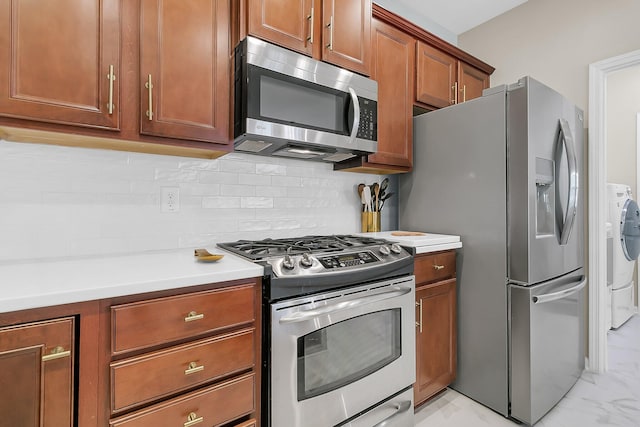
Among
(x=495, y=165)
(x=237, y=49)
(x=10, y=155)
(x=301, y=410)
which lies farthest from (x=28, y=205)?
(x=495, y=165)

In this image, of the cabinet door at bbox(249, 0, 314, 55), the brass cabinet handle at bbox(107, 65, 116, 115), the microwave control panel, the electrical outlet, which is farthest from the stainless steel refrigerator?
the brass cabinet handle at bbox(107, 65, 116, 115)

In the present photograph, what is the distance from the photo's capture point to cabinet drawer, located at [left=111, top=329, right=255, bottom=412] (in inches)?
38.0

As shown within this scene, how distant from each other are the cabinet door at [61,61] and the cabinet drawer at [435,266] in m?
1.61

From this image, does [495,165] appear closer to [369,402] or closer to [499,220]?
[499,220]

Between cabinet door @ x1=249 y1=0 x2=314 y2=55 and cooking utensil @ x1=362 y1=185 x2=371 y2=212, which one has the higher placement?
cabinet door @ x1=249 y1=0 x2=314 y2=55

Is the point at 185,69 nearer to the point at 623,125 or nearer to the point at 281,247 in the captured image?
the point at 281,247

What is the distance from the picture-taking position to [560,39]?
2.46m

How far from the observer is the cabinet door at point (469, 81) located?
8.45 feet

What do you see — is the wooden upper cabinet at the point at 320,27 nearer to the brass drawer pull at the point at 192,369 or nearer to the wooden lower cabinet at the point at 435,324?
the wooden lower cabinet at the point at 435,324

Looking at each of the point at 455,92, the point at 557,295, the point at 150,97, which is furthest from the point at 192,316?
the point at 455,92

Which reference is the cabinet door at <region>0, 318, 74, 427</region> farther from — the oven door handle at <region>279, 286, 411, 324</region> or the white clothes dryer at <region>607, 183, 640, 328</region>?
the white clothes dryer at <region>607, 183, 640, 328</region>

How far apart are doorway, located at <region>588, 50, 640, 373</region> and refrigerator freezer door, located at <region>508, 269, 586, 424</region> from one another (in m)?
0.44

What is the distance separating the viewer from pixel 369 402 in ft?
4.95

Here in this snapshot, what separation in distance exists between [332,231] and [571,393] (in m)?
1.85
